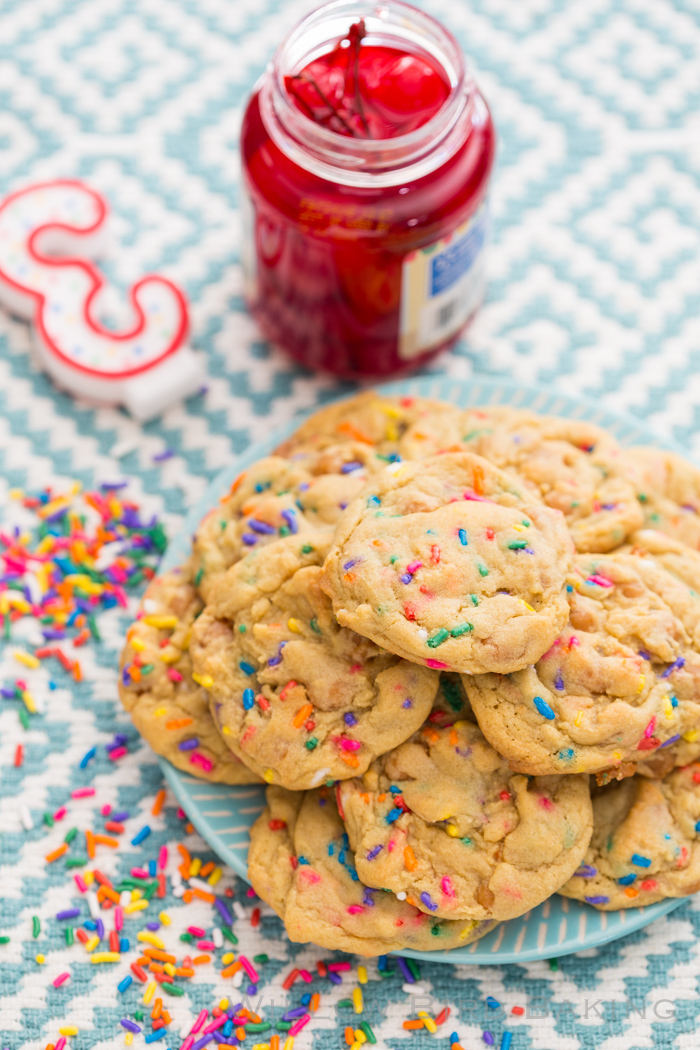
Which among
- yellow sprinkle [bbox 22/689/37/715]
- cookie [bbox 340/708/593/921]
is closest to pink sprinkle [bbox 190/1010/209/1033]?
cookie [bbox 340/708/593/921]

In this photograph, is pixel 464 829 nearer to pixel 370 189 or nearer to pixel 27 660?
pixel 27 660

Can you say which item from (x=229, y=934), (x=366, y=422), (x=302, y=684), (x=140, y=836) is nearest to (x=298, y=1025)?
(x=229, y=934)

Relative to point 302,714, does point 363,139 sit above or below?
above

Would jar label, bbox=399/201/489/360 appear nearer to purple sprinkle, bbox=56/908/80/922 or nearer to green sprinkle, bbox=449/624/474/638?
green sprinkle, bbox=449/624/474/638

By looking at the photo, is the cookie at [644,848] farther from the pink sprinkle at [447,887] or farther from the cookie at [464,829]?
the pink sprinkle at [447,887]

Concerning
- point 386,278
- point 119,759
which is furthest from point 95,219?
point 119,759

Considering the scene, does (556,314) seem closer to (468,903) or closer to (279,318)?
(279,318)

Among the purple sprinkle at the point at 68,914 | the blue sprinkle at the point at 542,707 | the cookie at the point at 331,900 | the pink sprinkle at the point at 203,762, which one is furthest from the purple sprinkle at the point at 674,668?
the purple sprinkle at the point at 68,914

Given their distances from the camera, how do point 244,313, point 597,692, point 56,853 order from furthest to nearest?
1. point 244,313
2. point 56,853
3. point 597,692
